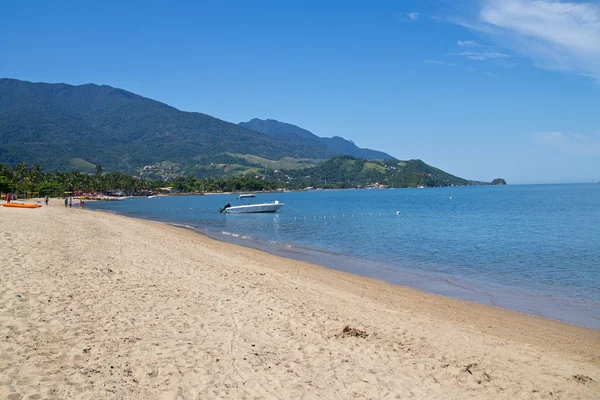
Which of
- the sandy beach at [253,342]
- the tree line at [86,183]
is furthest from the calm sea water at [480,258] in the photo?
the tree line at [86,183]

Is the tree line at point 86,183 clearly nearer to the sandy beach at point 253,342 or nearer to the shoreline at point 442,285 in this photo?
the shoreline at point 442,285

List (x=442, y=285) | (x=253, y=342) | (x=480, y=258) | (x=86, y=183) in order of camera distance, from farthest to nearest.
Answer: (x=86, y=183) → (x=480, y=258) → (x=442, y=285) → (x=253, y=342)

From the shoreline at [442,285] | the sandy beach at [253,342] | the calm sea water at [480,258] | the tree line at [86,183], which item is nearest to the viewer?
the sandy beach at [253,342]

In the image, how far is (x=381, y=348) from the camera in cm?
764

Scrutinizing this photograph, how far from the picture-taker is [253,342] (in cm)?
750

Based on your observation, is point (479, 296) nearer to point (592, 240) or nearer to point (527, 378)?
point (527, 378)

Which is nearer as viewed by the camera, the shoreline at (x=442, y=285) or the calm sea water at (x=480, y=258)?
the shoreline at (x=442, y=285)

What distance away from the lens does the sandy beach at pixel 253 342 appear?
18.9 ft

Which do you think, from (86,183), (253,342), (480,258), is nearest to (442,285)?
(480,258)

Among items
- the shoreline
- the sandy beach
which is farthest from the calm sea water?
the sandy beach

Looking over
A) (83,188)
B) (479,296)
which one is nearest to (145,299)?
(479,296)

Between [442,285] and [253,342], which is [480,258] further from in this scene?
[253,342]

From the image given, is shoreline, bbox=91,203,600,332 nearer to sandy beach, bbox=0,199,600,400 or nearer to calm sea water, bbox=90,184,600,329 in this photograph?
calm sea water, bbox=90,184,600,329

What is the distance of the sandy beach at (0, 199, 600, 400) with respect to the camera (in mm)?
5770
